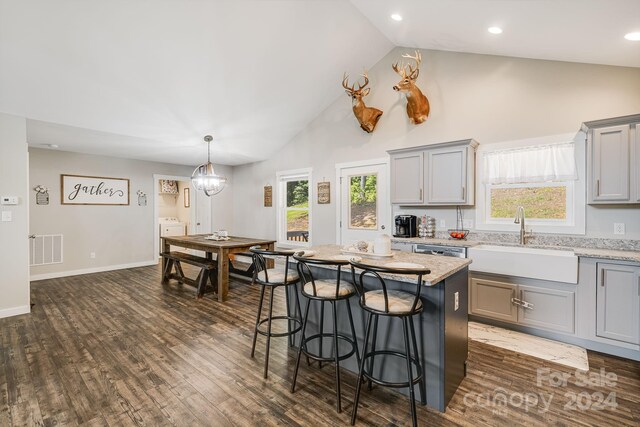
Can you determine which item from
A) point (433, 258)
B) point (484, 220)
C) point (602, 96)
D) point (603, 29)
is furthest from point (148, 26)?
point (602, 96)

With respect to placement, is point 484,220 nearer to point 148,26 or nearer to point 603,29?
point 603,29

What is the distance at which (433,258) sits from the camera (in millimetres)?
2486

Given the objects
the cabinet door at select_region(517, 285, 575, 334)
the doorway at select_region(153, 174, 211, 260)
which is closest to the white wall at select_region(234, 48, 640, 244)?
the cabinet door at select_region(517, 285, 575, 334)

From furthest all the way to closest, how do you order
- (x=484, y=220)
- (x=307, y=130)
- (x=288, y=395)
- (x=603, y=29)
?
(x=307, y=130)
(x=484, y=220)
(x=603, y=29)
(x=288, y=395)

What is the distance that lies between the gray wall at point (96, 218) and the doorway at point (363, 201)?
4384 millimetres

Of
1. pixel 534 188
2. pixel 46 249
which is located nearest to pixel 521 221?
pixel 534 188

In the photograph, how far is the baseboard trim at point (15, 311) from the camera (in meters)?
3.68

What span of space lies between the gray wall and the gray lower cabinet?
663cm

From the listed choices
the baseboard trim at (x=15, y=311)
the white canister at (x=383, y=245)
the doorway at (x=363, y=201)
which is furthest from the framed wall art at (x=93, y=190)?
the white canister at (x=383, y=245)

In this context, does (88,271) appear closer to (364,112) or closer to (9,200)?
(9,200)

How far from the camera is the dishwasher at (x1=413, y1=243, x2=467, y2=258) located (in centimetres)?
348

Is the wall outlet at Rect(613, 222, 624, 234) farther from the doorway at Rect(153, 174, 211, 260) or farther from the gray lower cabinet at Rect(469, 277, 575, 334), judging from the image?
the doorway at Rect(153, 174, 211, 260)

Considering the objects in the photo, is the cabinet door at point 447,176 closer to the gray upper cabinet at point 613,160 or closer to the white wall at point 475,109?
the white wall at point 475,109

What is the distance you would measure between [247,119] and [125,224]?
372 centimetres
